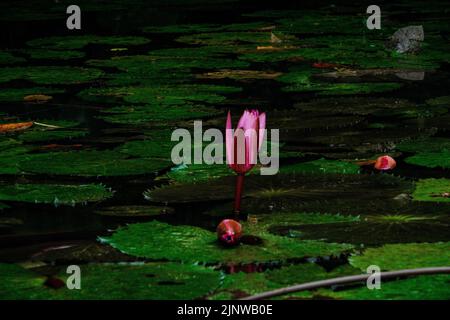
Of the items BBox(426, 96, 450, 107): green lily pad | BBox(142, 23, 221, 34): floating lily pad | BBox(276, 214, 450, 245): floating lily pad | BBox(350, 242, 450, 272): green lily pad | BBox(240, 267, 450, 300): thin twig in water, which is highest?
BBox(142, 23, 221, 34): floating lily pad

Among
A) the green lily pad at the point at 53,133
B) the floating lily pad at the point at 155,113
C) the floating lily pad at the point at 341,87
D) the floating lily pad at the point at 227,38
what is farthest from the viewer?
the floating lily pad at the point at 227,38

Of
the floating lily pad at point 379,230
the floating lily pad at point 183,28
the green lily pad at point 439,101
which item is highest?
the floating lily pad at point 183,28

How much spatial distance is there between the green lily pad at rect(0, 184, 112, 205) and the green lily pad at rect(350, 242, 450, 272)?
3.40ft

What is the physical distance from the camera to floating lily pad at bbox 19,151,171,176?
3.55m

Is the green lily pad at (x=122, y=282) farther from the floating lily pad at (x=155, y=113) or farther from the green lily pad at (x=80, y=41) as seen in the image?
the green lily pad at (x=80, y=41)

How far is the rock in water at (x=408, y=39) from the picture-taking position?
701 centimetres

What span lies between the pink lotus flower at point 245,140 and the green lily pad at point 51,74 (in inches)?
131

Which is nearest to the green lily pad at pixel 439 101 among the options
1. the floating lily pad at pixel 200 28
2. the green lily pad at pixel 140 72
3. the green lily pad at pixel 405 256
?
the green lily pad at pixel 140 72

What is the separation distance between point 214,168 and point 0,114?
173 centimetres

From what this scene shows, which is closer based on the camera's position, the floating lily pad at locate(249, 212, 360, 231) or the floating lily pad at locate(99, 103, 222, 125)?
the floating lily pad at locate(249, 212, 360, 231)

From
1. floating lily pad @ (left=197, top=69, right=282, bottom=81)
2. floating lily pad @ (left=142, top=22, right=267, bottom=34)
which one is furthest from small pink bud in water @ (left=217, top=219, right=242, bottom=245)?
floating lily pad @ (left=142, top=22, right=267, bottom=34)

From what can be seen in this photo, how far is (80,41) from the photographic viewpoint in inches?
332

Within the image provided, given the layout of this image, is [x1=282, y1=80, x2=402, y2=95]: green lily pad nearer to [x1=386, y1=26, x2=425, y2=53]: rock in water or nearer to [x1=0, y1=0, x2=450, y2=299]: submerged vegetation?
[x1=0, y1=0, x2=450, y2=299]: submerged vegetation

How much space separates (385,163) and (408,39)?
3690 millimetres
